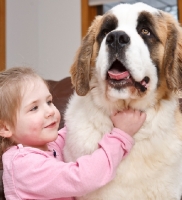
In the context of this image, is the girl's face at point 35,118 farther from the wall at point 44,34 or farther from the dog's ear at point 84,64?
the wall at point 44,34

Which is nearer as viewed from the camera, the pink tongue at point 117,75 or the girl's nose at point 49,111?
the pink tongue at point 117,75

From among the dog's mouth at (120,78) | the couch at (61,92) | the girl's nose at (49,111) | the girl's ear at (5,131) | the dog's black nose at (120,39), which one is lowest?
the couch at (61,92)

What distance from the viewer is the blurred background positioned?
10.5 ft

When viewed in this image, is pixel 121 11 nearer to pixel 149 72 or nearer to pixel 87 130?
pixel 149 72

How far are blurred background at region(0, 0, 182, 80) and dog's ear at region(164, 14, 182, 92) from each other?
6.06ft

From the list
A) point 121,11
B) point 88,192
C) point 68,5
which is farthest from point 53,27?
point 88,192

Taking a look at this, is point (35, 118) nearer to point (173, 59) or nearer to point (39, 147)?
point (39, 147)

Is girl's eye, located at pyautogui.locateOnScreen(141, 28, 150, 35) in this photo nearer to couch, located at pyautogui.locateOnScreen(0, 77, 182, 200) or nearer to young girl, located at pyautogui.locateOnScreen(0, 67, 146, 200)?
young girl, located at pyautogui.locateOnScreen(0, 67, 146, 200)

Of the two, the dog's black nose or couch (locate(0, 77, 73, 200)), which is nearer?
the dog's black nose

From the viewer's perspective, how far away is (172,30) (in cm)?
130

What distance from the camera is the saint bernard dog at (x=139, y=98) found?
118cm

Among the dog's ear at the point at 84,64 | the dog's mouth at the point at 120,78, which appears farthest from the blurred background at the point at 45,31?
the dog's mouth at the point at 120,78

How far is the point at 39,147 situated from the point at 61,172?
0.25 m

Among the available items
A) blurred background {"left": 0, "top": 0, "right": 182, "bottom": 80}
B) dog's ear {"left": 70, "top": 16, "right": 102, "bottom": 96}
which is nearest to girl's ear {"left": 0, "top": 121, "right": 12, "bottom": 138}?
dog's ear {"left": 70, "top": 16, "right": 102, "bottom": 96}
